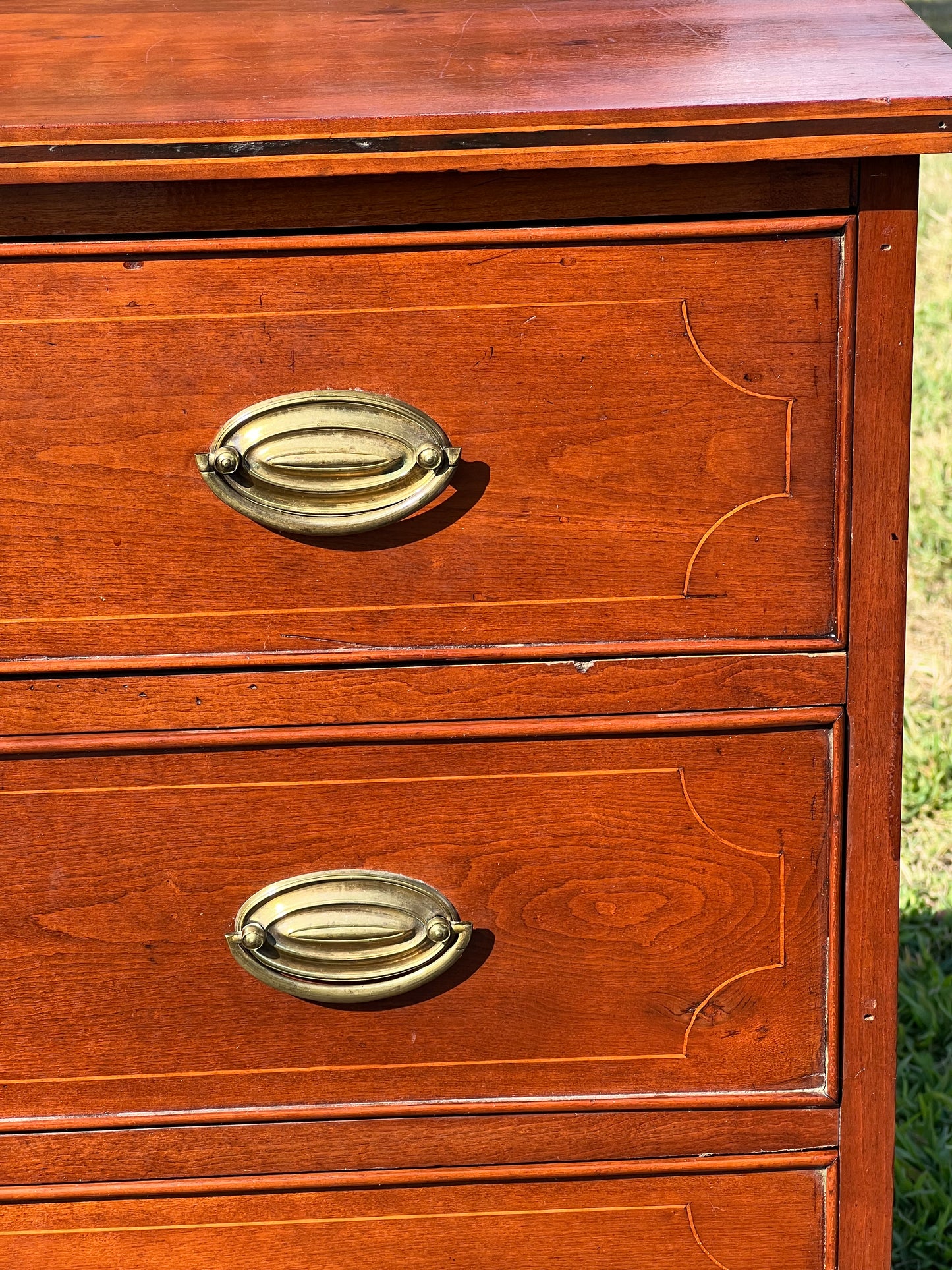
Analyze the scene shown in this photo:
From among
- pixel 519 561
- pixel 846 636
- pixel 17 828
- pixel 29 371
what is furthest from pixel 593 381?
pixel 17 828

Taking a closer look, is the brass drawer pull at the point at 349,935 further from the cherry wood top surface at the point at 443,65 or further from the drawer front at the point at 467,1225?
the cherry wood top surface at the point at 443,65

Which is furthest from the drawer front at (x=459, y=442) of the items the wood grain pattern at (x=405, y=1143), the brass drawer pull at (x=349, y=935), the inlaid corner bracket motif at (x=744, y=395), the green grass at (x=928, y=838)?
the green grass at (x=928, y=838)

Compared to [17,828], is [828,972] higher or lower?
lower

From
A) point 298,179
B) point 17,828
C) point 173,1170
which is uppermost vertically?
point 298,179

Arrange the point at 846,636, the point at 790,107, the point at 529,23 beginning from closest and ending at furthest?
the point at 790,107 < the point at 846,636 < the point at 529,23

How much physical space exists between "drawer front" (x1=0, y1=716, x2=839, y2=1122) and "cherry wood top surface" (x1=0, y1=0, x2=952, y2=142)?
385mm

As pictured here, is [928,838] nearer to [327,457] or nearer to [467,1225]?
[467,1225]

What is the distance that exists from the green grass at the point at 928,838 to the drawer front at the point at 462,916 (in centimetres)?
73

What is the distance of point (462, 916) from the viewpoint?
0.89 metres

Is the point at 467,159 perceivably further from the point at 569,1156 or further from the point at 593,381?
the point at 569,1156

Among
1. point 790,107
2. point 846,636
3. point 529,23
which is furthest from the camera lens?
point 529,23

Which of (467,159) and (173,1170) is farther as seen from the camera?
(173,1170)

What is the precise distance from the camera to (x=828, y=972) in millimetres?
906

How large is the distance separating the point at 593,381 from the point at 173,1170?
24.7 inches
